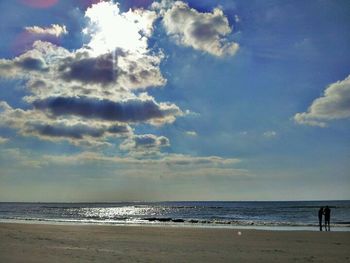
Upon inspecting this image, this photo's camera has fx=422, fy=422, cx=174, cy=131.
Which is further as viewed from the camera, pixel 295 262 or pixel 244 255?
pixel 244 255

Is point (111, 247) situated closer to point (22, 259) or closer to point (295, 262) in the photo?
point (22, 259)

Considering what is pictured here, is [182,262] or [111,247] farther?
[111,247]

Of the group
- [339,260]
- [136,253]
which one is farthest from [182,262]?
[339,260]

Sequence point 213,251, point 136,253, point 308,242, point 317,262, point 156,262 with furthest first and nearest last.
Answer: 1. point 308,242
2. point 213,251
3. point 136,253
4. point 317,262
5. point 156,262

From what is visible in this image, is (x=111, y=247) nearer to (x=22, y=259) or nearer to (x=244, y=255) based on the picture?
(x=22, y=259)

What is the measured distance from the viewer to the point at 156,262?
46.5 feet

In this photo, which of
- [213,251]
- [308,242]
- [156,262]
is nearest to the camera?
[156,262]

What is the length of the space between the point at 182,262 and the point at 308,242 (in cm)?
1069

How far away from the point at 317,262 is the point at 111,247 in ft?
28.9

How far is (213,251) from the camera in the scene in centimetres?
1786

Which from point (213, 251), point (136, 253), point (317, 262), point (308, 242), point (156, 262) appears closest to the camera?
point (156, 262)

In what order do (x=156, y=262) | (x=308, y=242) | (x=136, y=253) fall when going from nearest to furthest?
(x=156, y=262)
(x=136, y=253)
(x=308, y=242)

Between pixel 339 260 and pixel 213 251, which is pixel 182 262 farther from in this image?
pixel 339 260

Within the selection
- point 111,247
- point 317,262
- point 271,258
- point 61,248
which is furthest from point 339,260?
point 61,248
